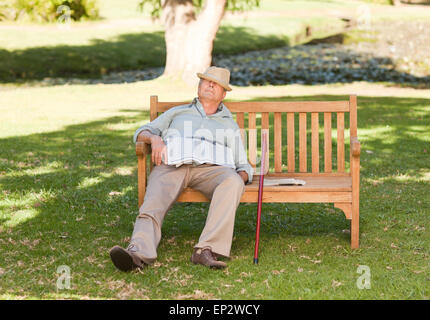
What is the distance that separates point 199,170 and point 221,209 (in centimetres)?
40

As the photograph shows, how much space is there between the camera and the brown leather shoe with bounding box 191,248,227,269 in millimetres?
4340

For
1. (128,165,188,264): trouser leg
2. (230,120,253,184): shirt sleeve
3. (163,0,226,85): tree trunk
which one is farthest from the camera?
(163,0,226,85): tree trunk

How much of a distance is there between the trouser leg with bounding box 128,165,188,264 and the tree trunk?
11.1m

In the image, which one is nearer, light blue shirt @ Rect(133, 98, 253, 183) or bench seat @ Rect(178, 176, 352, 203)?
bench seat @ Rect(178, 176, 352, 203)

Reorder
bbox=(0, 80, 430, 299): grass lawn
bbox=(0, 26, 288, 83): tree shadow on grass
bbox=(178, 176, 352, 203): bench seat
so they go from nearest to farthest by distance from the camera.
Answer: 1. bbox=(0, 80, 430, 299): grass lawn
2. bbox=(178, 176, 352, 203): bench seat
3. bbox=(0, 26, 288, 83): tree shadow on grass

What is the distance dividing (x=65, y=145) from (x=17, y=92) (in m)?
6.99

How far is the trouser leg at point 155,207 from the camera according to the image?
434 centimetres

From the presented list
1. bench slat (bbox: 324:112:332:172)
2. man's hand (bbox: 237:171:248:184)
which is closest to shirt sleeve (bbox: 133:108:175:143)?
man's hand (bbox: 237:171:248:184)

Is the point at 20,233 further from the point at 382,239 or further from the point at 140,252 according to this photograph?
the point at 382,239

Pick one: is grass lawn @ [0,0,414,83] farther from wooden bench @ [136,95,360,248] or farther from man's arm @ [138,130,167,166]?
man's arm @ [138,130,167,166]

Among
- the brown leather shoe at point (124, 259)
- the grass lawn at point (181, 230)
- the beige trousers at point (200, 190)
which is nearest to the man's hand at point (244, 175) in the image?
the beige trousers at point (200, 190)

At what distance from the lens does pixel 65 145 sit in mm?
8734

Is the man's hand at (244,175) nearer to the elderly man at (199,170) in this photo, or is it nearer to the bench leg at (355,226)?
the elderly man at (199,170)

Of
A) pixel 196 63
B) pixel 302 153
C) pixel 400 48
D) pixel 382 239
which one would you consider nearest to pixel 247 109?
pixel 302 153
